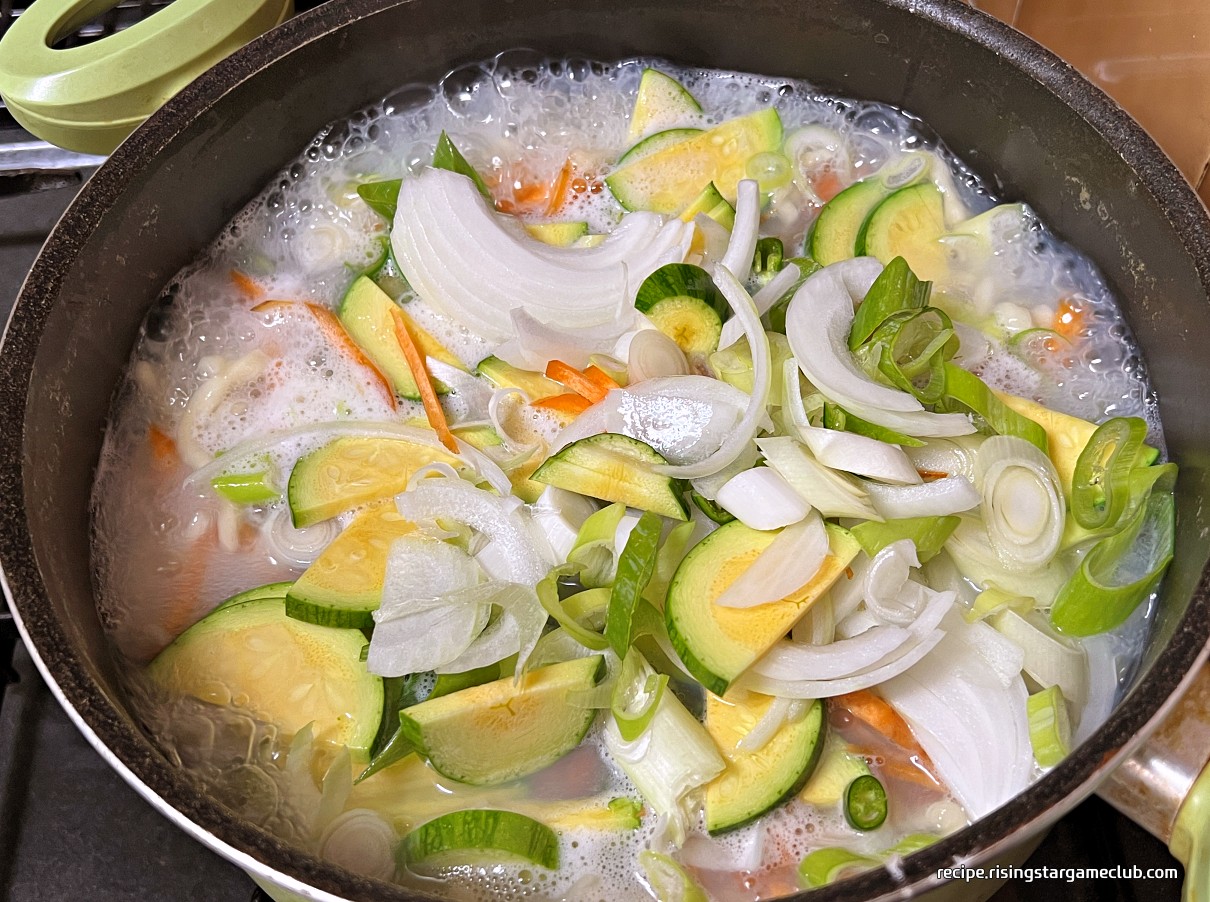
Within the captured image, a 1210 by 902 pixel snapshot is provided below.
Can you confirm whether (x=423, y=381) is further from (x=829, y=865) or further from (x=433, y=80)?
(x=829, y=865)

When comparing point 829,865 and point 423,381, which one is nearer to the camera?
point 829,865

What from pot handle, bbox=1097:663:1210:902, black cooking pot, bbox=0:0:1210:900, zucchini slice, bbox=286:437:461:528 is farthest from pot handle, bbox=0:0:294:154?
pot handle, bbox=1097:663:1210:902

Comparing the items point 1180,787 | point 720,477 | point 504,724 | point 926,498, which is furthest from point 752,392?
point 1180,787

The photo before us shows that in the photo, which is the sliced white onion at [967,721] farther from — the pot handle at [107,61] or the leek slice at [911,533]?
the pot handle at [107,61]

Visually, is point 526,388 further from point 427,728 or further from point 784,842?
point 784,842

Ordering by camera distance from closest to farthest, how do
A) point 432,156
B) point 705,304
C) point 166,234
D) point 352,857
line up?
point 352,857
point 705,304
point 166,234
point 432,156

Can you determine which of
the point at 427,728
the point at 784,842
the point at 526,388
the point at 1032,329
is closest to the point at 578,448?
the point at 526,388

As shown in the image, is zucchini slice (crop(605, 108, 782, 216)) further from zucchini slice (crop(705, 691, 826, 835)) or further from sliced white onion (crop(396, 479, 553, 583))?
zucchini slice (crop(705, 691, 826, 835))
